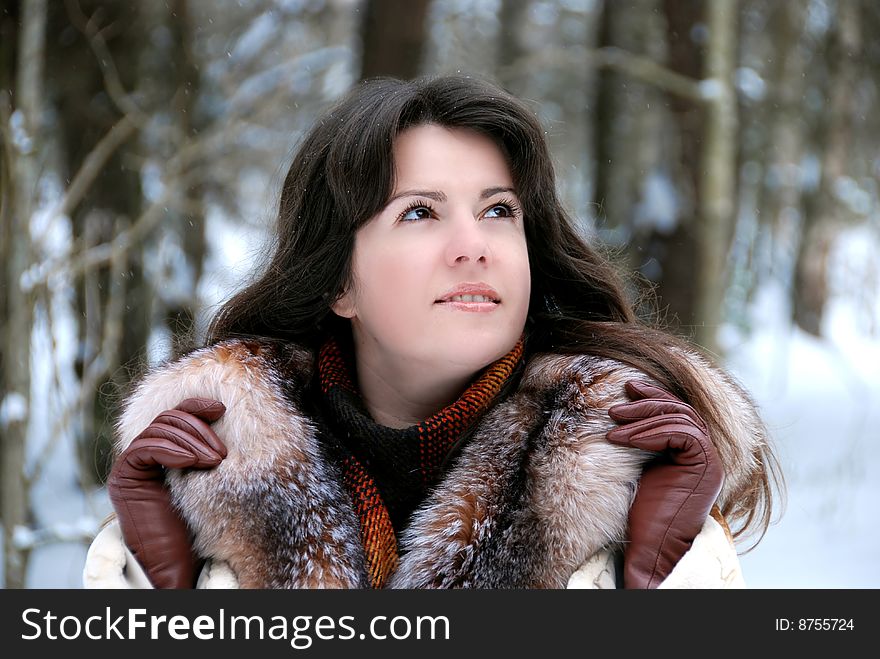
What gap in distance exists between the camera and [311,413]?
8.24ft

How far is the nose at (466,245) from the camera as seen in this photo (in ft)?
7.54

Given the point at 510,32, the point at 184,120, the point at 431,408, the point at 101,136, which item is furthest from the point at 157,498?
the point at 510,32

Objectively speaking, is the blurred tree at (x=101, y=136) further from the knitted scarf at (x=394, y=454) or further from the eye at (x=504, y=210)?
the eye at (x=504, y=210)

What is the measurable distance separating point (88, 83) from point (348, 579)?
4992mm

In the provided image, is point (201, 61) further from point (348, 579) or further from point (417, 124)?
point (348, 579)

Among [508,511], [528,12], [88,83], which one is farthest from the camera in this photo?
[528,12]

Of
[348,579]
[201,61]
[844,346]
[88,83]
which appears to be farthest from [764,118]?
[348,579]

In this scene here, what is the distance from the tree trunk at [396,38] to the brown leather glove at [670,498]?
406 cm

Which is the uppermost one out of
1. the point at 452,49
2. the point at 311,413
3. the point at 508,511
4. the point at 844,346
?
the point at 452,49

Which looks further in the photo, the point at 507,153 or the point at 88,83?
the point at 88,83

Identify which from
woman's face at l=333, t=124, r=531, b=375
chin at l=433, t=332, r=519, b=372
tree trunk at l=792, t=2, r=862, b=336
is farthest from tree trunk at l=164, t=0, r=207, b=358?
tree trunk at l=792, t=2, r=862, b=336

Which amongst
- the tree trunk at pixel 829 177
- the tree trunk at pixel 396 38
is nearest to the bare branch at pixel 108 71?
the tree trunk at pixel 396 38

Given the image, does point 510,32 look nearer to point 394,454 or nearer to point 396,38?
point 396,38

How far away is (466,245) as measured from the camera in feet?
7.53
